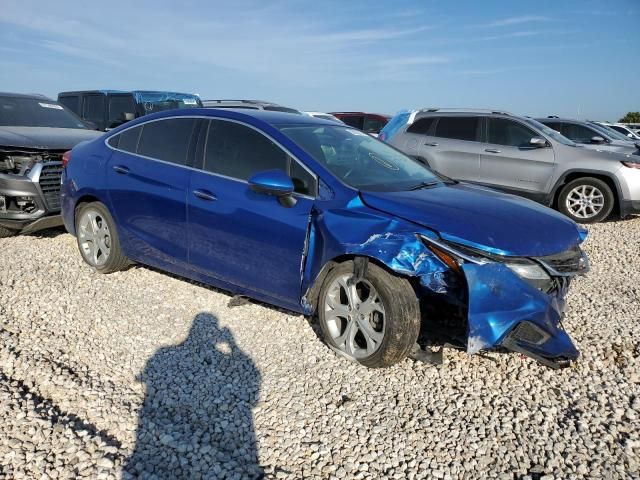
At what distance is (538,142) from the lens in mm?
8234

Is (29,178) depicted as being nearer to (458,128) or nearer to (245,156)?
(245,156)

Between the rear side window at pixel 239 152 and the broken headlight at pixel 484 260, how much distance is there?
4.30ft

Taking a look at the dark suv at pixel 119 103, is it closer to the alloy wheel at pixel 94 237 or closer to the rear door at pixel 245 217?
the alloy wheel at pixel 94 237

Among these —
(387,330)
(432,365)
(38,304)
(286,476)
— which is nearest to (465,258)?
(387,330)

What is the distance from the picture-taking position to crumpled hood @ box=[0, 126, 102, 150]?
5.76 metres

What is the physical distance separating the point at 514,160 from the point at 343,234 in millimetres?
6217

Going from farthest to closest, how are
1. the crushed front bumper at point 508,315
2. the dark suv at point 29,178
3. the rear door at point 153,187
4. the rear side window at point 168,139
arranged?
1. the dark suv at point 29,178
2. the rear side window at point 168,139
3. the rear door at point 153,187
4. the crushed front bumper at point 508,315

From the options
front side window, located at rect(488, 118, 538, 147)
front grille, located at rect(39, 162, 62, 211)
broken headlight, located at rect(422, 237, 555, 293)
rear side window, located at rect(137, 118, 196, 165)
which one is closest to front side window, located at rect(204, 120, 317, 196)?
rear side window, located at rect(137, 118, 196, 165)

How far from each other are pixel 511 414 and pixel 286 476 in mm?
1339

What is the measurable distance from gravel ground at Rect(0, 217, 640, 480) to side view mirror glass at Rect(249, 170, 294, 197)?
3.64 feet

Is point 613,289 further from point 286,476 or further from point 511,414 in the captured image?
point 286,476

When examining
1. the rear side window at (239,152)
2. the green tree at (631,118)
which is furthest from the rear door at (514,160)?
the green tree at (631,118)

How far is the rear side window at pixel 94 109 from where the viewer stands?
12203mm

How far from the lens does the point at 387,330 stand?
10.2 ft
